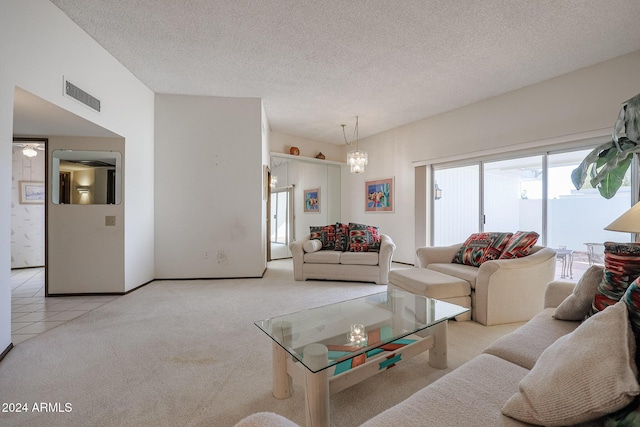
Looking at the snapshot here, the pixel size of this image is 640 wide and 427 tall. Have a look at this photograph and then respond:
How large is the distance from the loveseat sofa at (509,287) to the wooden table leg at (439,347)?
723mm

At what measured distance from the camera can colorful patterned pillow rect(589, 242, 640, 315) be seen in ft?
4.30

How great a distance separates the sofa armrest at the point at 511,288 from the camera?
101 inches

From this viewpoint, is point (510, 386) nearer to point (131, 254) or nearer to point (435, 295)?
point (435, 295)

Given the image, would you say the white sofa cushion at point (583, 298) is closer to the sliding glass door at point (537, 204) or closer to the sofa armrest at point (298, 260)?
the sliding glass door at point (537, 204)

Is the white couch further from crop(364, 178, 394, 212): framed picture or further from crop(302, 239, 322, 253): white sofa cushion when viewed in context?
crop(364, 178, 394, 212): framed picture

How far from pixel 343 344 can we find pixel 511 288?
6.57 feet

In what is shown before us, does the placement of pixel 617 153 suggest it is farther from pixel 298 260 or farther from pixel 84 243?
pixel 84 243

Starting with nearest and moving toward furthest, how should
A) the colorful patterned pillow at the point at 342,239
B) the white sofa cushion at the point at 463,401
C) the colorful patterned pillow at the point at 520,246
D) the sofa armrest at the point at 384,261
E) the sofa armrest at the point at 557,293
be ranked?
the white sofa cushion at the point at 463,401, the sofa armrest at the point at 557,293, the colorful patterned pillow at the point at 520,246, the sofa armrest at the point at 384,261, the colorful patterned pillow at the point at 342,239

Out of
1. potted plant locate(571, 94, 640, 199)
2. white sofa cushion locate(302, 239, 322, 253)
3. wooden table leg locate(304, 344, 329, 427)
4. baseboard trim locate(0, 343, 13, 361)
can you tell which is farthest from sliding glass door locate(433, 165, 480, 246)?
baseboard trim locate(0, 343, 13, 361)

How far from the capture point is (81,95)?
2781 mm

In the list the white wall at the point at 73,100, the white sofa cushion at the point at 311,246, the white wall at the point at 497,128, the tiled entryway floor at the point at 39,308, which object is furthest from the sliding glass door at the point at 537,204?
the tiled entryway floor at the point at 39,308

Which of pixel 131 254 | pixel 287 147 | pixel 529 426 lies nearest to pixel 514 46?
pixel 529 426

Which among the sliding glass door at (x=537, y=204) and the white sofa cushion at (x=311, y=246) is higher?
the sliding glass door at (x=537, y=204)

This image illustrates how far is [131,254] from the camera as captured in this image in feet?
12.1
